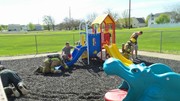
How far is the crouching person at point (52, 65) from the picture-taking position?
29.5 ft

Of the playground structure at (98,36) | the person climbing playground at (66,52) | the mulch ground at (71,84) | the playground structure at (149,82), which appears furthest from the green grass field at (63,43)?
the playground structure at (149,82)

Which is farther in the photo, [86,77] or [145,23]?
[145,23]

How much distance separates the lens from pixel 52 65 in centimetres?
919

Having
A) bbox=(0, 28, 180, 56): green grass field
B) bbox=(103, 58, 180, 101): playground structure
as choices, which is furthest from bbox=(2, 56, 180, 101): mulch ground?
bbox=(0, 28, 180, 56): green grass field

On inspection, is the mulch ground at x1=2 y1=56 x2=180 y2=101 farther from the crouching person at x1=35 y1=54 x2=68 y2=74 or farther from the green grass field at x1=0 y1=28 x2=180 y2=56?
the green grass field at x1=0 y1=28 x2=180 y2=56

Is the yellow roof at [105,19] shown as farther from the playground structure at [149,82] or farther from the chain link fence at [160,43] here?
the playground structure at [149,82]

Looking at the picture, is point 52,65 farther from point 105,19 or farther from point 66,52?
point 105,19

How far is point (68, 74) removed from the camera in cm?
880

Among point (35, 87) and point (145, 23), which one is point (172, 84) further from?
point (145, 23)

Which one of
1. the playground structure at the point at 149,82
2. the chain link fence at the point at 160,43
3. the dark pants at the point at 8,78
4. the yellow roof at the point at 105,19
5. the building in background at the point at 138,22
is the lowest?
the chain link fence at the point at 160,43

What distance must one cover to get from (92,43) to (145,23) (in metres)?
129

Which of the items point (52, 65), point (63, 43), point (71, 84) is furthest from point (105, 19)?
point (63, 43)

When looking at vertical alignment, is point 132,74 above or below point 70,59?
above

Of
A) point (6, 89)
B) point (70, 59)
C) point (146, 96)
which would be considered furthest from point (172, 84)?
point (70, 59)
